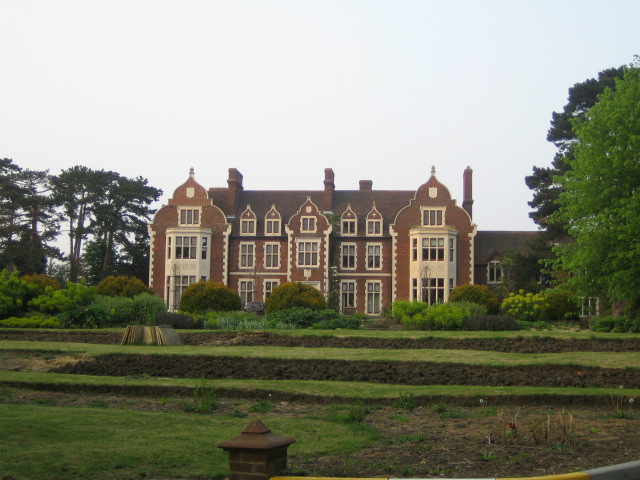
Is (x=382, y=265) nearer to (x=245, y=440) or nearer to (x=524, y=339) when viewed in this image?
(x=524, y=339)

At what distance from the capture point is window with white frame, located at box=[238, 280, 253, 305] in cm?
5022

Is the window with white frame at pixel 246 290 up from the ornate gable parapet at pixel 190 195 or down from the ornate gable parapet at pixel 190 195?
down

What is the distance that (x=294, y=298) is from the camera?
1335 inches

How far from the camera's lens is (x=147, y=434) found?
8.59 m

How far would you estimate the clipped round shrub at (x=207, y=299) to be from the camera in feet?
116

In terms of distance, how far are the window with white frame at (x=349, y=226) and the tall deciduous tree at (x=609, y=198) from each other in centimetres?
2560

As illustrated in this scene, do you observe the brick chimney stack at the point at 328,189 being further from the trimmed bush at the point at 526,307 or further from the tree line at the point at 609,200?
the tree line at the point at 609,200

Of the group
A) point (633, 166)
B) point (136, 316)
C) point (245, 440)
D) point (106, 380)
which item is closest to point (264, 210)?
point (136, 316)

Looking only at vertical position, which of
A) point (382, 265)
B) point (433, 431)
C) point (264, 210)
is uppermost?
point (264, 210)

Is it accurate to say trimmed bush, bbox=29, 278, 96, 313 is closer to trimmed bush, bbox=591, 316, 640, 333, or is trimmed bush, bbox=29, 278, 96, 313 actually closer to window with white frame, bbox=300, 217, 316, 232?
window with white frame, bbox=300, 217, 316, 232

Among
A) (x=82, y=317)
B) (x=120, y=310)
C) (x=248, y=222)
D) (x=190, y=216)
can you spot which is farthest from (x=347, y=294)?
(x=82, y=317)

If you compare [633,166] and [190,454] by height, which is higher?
[633,166]

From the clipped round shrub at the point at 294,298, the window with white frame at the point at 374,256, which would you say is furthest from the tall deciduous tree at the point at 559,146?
the clipped round shrub at the point at 294,298

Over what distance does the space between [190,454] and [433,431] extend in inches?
132
